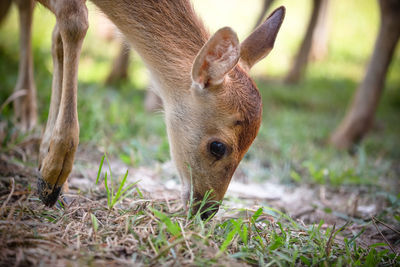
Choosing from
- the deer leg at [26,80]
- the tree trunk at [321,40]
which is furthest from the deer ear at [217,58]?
the tree trunk at [321,40]


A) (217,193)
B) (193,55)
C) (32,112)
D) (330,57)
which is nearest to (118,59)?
(32,112)

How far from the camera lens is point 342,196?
3.71 m

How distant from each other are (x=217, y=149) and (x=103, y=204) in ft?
2.79

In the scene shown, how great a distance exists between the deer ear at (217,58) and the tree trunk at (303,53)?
6.37m

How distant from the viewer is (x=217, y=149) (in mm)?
2572

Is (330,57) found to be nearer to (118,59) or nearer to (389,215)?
(118,59)

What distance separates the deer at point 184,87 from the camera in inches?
92.1

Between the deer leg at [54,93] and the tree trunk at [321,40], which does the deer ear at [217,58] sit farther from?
the tree trunk at [321,40]

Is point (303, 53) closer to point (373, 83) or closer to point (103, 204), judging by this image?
point (373, 83)

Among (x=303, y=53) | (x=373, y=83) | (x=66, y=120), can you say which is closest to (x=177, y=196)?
(x=66, y=120)

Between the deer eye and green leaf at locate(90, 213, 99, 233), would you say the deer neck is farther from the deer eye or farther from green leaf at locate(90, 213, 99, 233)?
green leaf at locate(90, 213, 99, 233)

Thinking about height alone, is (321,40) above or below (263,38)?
above

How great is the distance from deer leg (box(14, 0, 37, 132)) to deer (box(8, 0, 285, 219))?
46.7 inches

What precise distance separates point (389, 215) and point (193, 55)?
2150 millimetres
